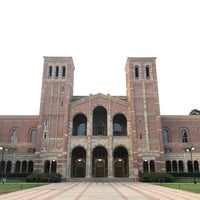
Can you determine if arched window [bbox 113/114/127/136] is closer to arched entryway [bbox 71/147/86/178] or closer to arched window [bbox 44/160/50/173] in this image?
arched entryway [bbox 71/147/86/178]

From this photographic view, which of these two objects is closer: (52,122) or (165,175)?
(165,175)

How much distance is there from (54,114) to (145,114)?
18.2 metres

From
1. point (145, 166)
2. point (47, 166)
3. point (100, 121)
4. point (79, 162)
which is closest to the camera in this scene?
point (145, 166)

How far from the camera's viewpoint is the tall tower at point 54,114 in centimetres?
4704

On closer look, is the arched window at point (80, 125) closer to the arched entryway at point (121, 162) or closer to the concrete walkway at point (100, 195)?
the arched entryway at point (121, 162)

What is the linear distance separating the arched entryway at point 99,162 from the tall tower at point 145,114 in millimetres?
7388

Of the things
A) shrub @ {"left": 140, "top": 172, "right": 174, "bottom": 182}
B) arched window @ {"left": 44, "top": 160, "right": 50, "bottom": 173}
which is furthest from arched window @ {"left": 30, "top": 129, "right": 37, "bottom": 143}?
shrub @ {"left": 140, "top": 172, "right": 174, "bottom": 182}

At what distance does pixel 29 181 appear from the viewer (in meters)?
39.4

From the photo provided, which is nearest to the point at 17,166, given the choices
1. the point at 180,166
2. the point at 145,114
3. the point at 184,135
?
the point at 145,114

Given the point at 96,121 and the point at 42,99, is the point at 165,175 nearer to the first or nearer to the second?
the point at 96,121

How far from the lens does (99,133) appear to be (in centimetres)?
5331

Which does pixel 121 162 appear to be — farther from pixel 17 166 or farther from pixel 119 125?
pixel 17 166

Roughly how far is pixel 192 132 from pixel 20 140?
122 feet

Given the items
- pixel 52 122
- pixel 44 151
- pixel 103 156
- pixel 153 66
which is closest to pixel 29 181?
pixel 44 151
